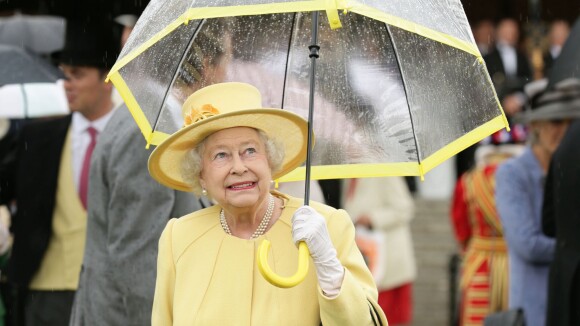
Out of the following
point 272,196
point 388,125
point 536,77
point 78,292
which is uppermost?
point 536,77

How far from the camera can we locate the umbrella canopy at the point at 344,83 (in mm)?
5016

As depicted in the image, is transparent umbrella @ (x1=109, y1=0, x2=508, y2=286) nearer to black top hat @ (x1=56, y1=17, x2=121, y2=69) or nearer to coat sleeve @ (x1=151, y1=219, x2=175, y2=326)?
coat sleeve @ (x1=151, y1=219, x2=175, y2=326)

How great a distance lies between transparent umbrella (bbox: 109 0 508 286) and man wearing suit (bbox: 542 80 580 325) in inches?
78.5

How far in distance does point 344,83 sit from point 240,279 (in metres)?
1.03

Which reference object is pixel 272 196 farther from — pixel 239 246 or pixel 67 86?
pixel 67 86

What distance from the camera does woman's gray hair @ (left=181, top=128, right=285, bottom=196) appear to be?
4.71m

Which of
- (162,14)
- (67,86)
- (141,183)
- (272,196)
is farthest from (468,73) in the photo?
(67,86)

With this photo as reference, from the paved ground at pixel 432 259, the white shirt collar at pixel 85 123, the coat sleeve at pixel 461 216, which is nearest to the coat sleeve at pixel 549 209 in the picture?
the coat sleeve at pixel 461 216

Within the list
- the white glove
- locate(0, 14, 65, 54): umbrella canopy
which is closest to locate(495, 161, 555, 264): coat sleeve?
locate(0, 14, 65, 54): umbrella canopy

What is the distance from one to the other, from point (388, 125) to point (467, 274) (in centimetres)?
469

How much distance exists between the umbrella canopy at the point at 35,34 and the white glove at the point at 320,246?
17.2 ft

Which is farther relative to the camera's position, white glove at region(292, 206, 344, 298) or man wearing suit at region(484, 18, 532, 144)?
man wearing suit at region(484, 18, 532, 144)

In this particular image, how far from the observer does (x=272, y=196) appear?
4.79 m

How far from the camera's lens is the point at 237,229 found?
4.73 m
